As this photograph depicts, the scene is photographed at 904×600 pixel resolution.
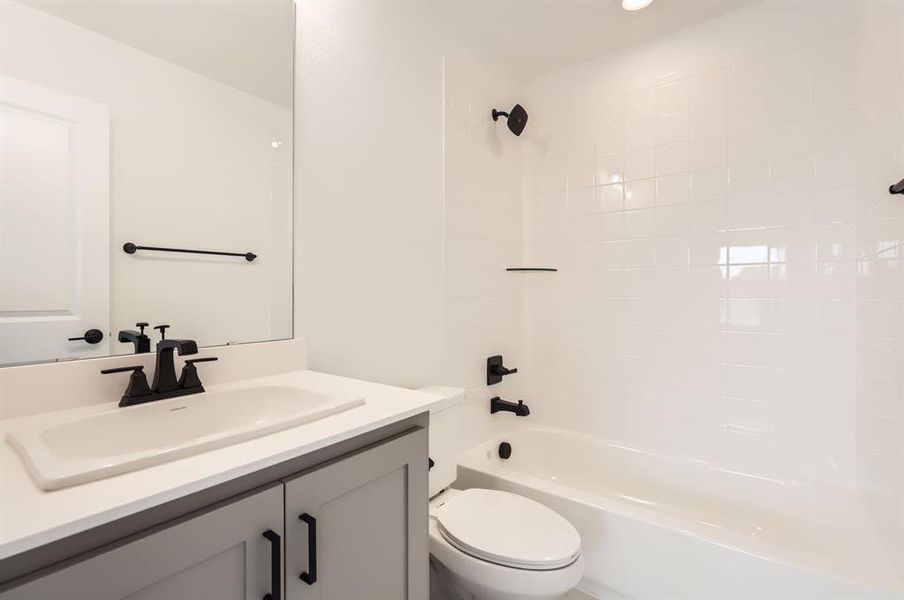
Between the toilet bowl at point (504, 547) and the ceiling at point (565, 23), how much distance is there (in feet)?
6.94

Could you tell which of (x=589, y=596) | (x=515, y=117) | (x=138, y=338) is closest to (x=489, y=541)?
(x=589, y=596)

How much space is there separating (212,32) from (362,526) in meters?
1.40

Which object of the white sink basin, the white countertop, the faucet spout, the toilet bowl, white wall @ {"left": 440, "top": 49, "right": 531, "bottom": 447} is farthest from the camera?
white wall @ {"left": 440, "top": 49, "right": 531, "bottom": 447}

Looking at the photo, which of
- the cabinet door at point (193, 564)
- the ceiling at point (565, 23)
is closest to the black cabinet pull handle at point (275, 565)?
the cabinet door at point (193, 564)

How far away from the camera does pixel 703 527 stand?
1.42m

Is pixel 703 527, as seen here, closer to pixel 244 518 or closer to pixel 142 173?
pixel 244 518

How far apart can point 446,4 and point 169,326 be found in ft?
5.81

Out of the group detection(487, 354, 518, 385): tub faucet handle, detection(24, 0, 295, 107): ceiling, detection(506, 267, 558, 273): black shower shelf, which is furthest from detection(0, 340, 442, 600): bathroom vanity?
detection(506, 267, 558, 273): black shower shelf

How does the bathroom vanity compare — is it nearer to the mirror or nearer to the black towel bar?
the mirror

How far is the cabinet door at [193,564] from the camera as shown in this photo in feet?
1.64

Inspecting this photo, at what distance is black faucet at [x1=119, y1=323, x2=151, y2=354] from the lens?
99 centimetres

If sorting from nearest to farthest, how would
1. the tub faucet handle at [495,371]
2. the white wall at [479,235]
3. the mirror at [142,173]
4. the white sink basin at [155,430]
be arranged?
the white sink basin at [155,430]
the mirror at [142,173]
the white wall at [479,235]
the tub faucet handle at [495,371]

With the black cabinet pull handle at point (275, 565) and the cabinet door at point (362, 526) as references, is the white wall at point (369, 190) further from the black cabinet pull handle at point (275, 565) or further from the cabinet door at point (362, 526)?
the black cabinet pull handle at point (275, 565)

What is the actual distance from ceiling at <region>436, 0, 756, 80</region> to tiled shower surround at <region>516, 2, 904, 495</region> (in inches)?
3.4
